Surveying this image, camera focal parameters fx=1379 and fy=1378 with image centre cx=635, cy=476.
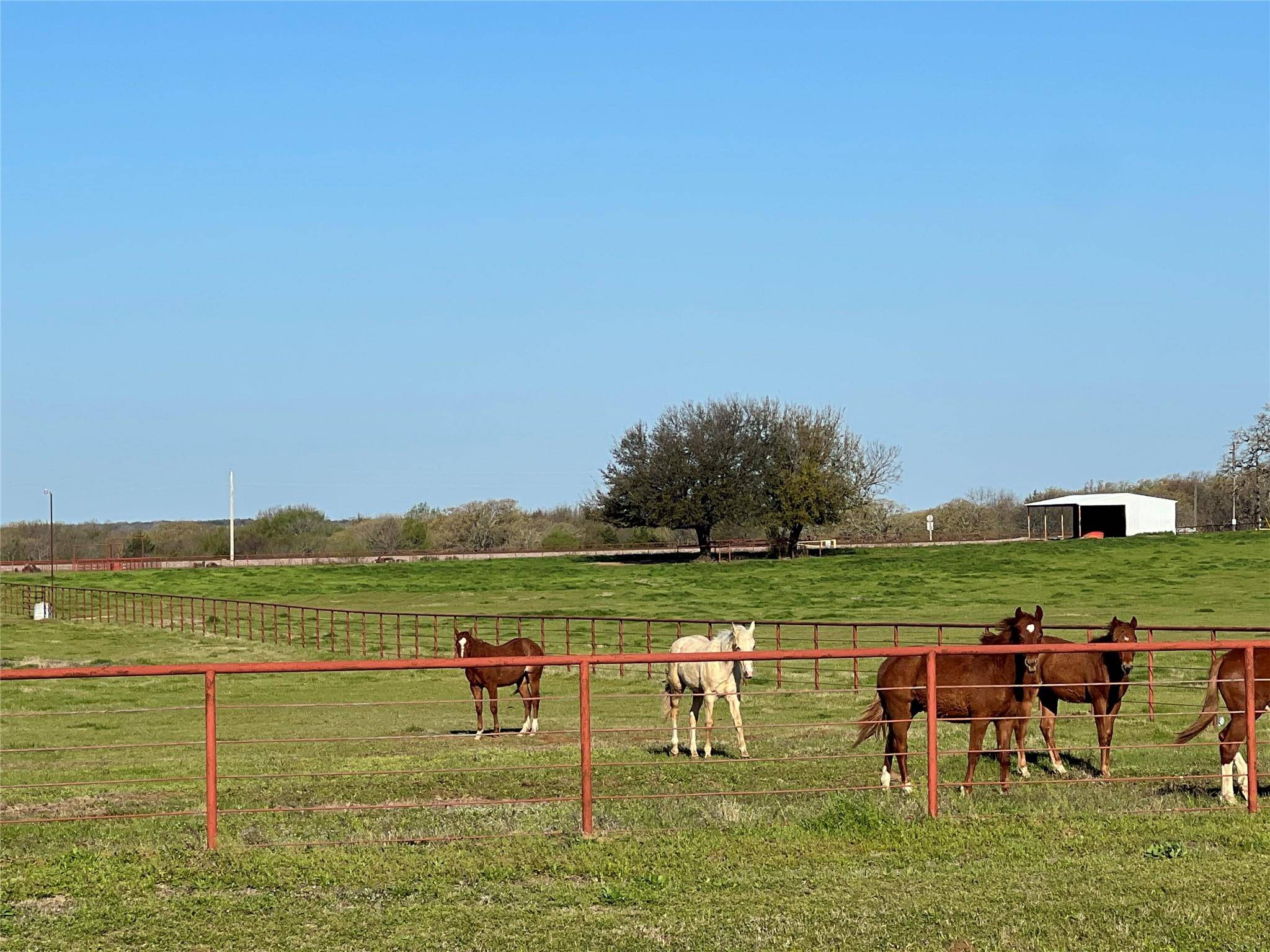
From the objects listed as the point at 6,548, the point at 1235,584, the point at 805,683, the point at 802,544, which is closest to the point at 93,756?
the point at 805,683

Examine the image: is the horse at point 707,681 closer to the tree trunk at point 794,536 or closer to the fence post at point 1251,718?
the fence post at point 1251,718

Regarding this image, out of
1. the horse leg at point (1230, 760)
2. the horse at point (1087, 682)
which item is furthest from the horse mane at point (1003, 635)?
the horse leg at point (1230, 760)

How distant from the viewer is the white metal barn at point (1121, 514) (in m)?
82.8

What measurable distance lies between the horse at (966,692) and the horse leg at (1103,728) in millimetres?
1173

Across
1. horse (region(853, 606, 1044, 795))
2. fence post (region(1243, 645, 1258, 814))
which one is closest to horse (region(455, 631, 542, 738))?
horse (region(853, 606, 1044, 795))

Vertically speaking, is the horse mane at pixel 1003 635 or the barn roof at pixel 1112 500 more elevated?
the barn roof at pixel 1112 500

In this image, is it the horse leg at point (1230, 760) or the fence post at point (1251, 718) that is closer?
the fence post at point (1251, 718)

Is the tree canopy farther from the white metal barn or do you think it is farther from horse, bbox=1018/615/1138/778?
horse, bbox=1018/615/1138/778

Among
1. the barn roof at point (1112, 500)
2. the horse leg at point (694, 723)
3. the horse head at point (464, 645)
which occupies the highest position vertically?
the barn roof at point (1112, 500)

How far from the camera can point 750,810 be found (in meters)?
10.1

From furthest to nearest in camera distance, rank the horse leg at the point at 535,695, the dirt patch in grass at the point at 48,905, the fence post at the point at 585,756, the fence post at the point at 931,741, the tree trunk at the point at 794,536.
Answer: the tree trunk at the point at 794,536, the horse leg at the point at 535,695, the fence post at the point at 931,741, the fence post at the point at 585,756, the dirt patch in grass at the point at 48,905

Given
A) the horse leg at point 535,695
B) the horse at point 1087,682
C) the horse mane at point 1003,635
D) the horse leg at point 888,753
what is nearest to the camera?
the horse leg at point 888,753

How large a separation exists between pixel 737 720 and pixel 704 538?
6424 centimetres

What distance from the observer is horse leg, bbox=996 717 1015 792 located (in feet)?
36.0
